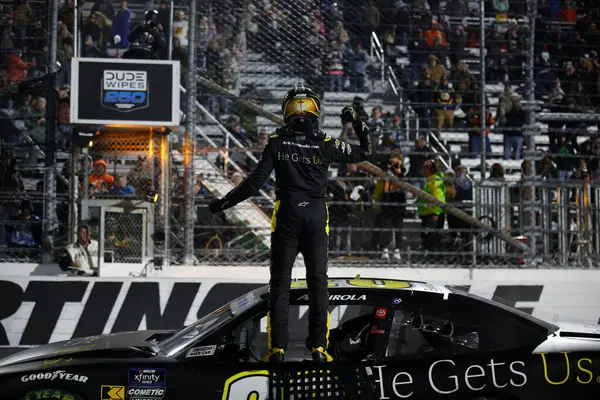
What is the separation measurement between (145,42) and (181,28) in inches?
19.5

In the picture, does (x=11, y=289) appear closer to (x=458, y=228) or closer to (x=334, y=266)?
(x=334, y=266)

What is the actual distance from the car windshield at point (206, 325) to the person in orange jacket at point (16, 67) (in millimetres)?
5709

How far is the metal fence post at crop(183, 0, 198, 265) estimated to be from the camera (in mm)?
10008

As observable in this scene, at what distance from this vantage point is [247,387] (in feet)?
18.3

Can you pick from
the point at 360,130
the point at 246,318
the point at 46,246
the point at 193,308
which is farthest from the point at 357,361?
the point at 46,246

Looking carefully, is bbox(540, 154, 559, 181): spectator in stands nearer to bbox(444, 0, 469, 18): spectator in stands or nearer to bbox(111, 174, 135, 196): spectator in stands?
bbox(444, 0, 469, 18): spectator in stands

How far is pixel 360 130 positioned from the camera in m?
6.34

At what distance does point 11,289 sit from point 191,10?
371cm

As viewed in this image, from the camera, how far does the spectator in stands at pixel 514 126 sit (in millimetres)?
12008

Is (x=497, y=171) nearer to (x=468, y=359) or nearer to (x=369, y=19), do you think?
(x=369, y=19)

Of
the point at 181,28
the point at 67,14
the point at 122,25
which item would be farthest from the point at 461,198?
the point at 67,14

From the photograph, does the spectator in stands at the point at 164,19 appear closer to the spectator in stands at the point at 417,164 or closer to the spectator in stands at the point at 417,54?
the spectator in stands at the point at 417,54

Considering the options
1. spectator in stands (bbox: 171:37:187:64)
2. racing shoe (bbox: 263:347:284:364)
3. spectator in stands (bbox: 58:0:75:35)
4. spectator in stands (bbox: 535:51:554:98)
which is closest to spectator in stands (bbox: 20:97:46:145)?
spectator in stands (bbox: 58:0:75:35)

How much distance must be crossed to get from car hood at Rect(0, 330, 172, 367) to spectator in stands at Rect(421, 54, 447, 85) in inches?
247
